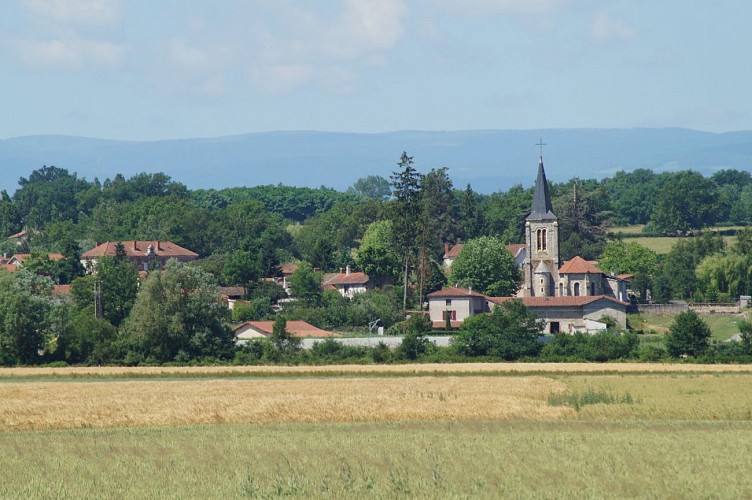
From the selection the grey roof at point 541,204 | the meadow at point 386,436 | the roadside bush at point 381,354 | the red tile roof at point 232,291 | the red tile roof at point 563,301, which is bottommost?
the meadow at point 386,436

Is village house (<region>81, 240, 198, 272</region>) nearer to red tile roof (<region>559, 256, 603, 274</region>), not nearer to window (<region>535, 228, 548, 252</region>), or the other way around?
window (<region>535, 228, 548, 252</region>)

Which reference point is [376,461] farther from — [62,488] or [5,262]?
[5,262]

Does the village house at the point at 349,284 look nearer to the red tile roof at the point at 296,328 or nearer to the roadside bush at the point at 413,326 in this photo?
the roadside bush at the point at 413,326

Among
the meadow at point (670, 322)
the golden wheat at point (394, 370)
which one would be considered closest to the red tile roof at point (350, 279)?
the meadow at point (670, 322)

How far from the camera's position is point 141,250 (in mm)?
162375

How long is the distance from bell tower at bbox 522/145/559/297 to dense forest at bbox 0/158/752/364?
4.88 m

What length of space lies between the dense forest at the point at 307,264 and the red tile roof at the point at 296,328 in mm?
4697

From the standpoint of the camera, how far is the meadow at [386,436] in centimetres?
3238

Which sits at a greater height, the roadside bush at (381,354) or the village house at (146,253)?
the village house at (146,253)

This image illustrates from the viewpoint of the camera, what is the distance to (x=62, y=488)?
3241cm

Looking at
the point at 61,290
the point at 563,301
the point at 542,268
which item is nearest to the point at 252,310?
the point at 61,290

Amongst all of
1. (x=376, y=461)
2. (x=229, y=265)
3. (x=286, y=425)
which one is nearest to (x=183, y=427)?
(x=286, y=425)

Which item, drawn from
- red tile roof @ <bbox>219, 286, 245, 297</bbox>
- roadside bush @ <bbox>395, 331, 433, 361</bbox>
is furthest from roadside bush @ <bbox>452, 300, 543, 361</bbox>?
red tile roof @ <bbox>219, 286, 245, 297</bbox>

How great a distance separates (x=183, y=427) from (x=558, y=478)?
1718cm
